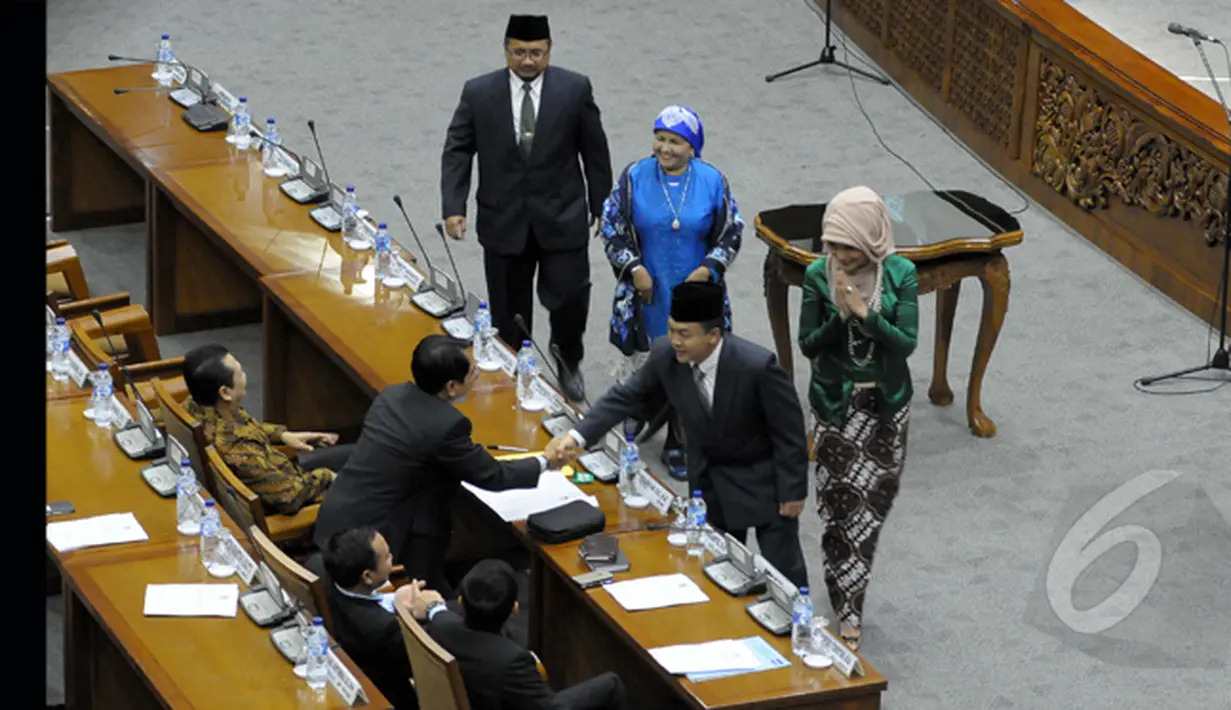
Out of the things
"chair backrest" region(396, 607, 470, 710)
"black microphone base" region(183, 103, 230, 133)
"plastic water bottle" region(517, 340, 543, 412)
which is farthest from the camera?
"black microphone base" region(183, 103, 230, 133)

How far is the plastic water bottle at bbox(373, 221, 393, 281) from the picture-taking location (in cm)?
654

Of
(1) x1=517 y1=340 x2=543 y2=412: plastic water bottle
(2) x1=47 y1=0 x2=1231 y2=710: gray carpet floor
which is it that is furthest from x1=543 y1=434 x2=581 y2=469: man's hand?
(2) x1=47 y1=0 x2=1231 y2=710: gray carpet floor

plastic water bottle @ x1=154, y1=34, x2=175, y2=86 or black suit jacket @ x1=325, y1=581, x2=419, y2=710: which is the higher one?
plastic water bottle @ x1=154, y1=34, x2=175, y2=86

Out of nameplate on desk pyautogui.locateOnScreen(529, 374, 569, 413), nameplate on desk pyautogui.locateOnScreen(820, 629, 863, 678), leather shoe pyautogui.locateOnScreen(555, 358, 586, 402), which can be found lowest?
leather shoe pyautogui.locateOnScreen(555, 358, 586, 402)

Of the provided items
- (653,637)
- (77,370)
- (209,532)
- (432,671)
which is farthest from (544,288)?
(432,671)

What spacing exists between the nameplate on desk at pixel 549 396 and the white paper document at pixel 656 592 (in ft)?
3.58

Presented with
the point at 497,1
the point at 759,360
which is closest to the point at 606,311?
the point at 759,360

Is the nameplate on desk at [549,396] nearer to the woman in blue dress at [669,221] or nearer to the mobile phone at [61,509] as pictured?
the woman in blue dress at [669,221]

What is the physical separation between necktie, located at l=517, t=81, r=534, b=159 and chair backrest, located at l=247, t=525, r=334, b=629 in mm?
2380

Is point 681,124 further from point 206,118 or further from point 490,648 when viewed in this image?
point 206,118

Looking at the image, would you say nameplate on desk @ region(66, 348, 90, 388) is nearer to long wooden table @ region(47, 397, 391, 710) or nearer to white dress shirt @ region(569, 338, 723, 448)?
long wooden table @ region(47, 397, 391, 710)

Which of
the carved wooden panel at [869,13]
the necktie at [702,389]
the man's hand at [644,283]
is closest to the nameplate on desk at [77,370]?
the man's hand at [644,283]

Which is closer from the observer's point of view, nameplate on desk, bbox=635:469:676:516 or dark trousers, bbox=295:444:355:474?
nameplate on desk, bbox=635:469:676:516

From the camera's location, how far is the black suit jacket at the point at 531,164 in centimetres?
634
